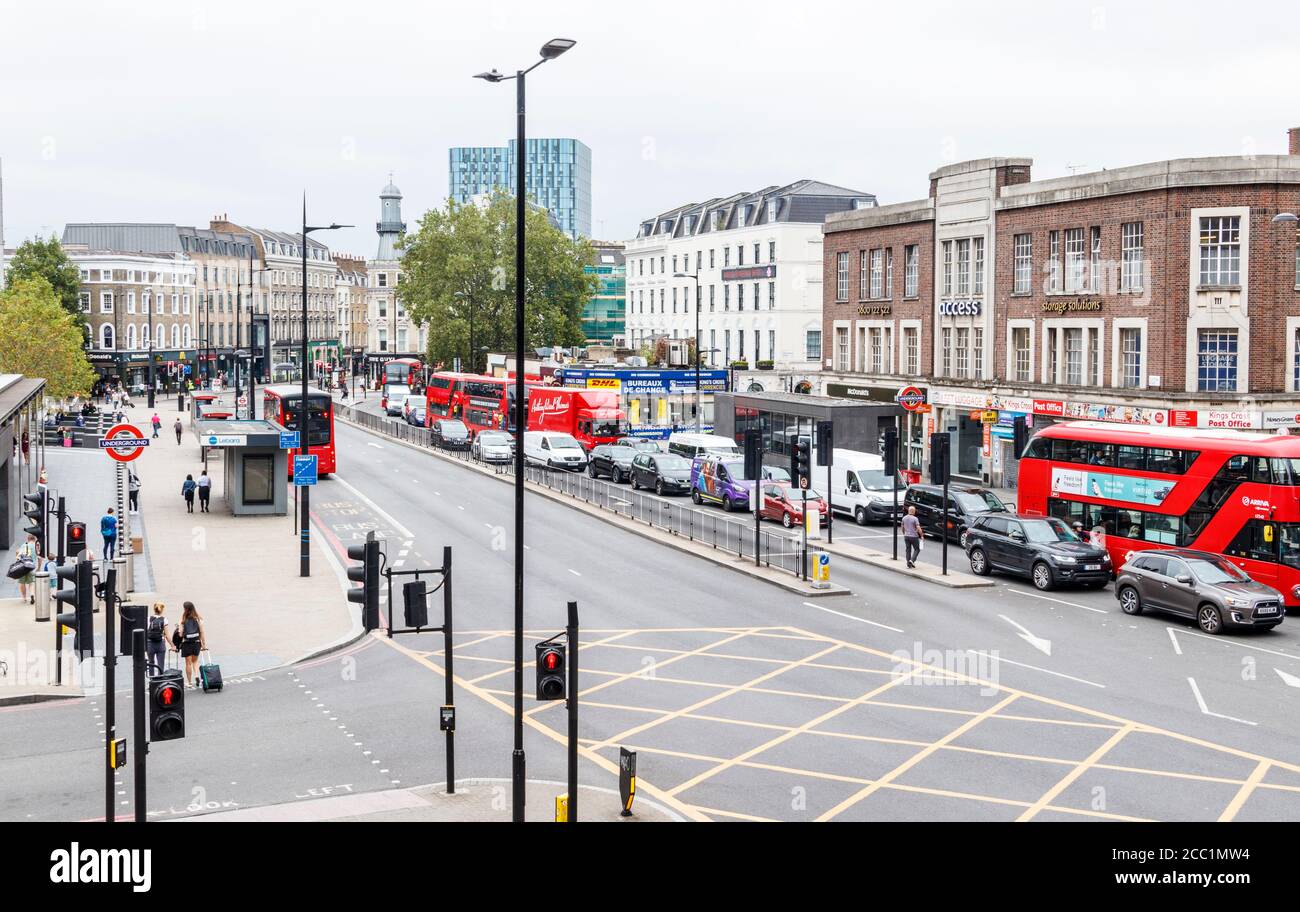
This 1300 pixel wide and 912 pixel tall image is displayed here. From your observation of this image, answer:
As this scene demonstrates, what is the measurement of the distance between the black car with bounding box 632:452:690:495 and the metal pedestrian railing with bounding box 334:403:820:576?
87 centimetres

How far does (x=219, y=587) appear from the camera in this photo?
104ft

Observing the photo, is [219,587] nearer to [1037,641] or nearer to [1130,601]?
[1037,641]

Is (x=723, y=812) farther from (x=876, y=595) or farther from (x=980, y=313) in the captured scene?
(x=980, y=313)

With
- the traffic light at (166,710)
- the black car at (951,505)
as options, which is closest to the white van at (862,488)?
the black car at (951,505)

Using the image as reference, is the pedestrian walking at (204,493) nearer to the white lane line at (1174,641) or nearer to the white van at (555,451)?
the white van at (555,451)

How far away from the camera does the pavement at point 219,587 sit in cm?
2467

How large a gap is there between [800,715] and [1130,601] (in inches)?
454

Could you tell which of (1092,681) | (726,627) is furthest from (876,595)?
(1092,681)

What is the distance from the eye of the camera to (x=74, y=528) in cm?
2748

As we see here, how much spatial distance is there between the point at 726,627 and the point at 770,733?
8.02 m

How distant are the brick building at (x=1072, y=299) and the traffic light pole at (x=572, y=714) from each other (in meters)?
34.3

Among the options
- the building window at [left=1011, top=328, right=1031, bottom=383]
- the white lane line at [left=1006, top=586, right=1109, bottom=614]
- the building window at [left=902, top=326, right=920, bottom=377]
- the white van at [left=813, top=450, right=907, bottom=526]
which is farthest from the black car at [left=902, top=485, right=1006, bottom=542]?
the building window at [left=902, top=326, right=920, bottom=377]

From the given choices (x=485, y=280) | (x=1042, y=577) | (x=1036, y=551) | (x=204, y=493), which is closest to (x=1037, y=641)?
(x=1042, y=577)

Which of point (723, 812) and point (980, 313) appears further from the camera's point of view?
point (980, 313)
